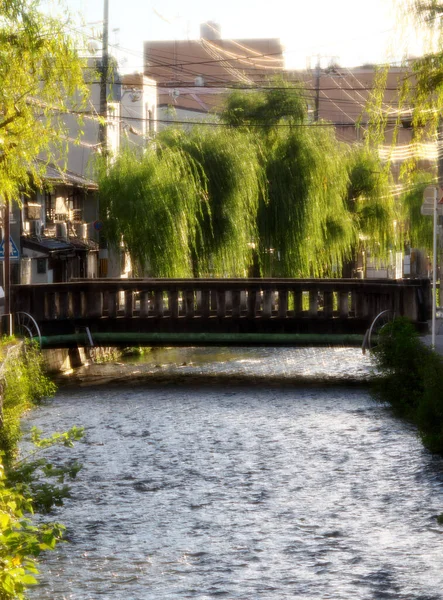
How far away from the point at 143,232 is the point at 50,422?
54.9ft

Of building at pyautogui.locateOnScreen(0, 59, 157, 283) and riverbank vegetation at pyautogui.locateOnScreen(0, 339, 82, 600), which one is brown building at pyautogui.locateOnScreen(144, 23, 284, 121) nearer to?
building at pyautogui.locateOnScreen(0, 59, 157, 283)

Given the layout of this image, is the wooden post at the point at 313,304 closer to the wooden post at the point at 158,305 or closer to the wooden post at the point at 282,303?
the wooden post at the point at 282,303

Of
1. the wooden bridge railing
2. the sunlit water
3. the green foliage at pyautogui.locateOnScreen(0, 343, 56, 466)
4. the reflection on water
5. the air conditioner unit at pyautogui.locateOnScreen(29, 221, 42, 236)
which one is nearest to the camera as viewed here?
the sunlit water

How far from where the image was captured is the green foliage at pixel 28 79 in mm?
13406

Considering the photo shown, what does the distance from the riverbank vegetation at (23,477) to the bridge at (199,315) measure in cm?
158

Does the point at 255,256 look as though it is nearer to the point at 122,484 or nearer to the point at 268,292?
the point at 268,292

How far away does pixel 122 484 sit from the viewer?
45.6 feet

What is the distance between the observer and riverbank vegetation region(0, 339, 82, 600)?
6926mm

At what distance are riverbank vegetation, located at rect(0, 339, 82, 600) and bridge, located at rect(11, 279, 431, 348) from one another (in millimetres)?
1584

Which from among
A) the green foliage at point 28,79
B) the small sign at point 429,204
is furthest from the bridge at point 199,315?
the green foliage at point 28,79

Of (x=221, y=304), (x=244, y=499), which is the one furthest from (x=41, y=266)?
(x=244, y=499)

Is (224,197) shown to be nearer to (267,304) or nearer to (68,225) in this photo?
(68,225)

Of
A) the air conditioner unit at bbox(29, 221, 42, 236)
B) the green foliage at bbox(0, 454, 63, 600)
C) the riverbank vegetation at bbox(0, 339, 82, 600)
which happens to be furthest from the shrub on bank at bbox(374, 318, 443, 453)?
the air conditioner unit at bbox(29, 221, 42, 236)

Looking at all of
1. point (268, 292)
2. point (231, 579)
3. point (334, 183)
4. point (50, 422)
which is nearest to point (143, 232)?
point (334, 183)
